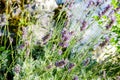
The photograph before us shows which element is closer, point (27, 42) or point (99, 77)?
point (27, 42)

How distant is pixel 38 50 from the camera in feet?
10.2

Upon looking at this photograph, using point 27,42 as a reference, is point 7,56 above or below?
below

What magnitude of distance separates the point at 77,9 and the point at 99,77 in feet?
3.68

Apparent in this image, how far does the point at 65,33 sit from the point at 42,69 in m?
0.64

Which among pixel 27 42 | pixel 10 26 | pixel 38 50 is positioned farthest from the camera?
pixel 10 26

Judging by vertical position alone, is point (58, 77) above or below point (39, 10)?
below

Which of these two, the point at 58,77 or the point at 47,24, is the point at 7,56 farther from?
the point at 47,24

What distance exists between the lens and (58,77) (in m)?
2.65

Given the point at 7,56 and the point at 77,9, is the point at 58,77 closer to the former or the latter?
the point at 7,56

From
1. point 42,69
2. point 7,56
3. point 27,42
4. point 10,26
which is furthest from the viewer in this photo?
point 10,26

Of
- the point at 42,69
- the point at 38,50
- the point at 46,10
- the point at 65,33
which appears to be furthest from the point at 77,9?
the point at 65,33

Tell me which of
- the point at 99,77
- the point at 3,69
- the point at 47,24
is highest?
the point at 47,24

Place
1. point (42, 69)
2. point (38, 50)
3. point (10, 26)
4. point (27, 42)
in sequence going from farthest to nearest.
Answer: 1. point (10, 26)
2. point (38, 50)
3. point (42, 69)
4. point (27, 42)

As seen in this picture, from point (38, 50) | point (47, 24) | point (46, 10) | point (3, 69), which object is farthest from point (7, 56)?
point (46, 10)
